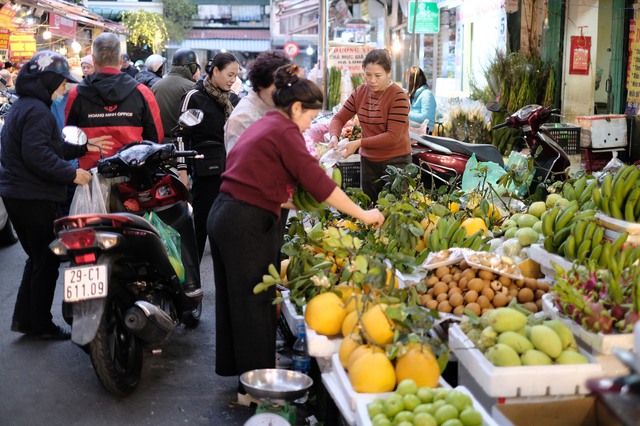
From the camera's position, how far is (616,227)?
4.80 meters

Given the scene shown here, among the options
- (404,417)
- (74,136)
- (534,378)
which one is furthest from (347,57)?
(404,417)

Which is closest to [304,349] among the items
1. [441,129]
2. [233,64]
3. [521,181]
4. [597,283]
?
[597,283]

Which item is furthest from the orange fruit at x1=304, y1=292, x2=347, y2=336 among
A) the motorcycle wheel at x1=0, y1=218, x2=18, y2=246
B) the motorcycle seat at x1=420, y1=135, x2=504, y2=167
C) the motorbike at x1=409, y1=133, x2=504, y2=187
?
the motorcycle wheel at x1=0, y1=218, x2=18, y2=246

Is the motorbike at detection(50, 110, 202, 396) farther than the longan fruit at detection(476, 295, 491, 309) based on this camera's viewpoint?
Yes

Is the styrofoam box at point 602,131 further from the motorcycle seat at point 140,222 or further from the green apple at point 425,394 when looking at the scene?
the green apple at point 425,394

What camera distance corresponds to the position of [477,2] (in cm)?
1454

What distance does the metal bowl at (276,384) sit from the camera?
13.3 ft

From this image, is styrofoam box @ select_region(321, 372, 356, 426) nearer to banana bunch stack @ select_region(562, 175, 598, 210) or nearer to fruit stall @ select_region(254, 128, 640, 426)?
fruit stall @ select_region(254, 128, 640, 426)

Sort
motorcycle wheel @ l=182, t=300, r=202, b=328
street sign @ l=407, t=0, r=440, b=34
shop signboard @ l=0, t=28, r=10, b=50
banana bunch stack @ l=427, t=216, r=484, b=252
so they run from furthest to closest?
1. shop signboard @ l=0, t=28, r=10, b=50
2. street sign @ l=407, t=0, r=440, b=34
3. motorcycle wheel @ l=182, t=300, r=202, b=328
4. banana bunch stack @ l=427, t=216, r=484, b=252

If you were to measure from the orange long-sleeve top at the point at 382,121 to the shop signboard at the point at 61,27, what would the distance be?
693 inches

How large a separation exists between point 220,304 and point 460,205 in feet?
7.45

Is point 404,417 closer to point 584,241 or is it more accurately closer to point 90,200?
point 584,241

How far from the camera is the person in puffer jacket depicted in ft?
21.0

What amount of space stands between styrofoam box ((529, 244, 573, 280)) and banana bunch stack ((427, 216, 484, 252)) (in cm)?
35
